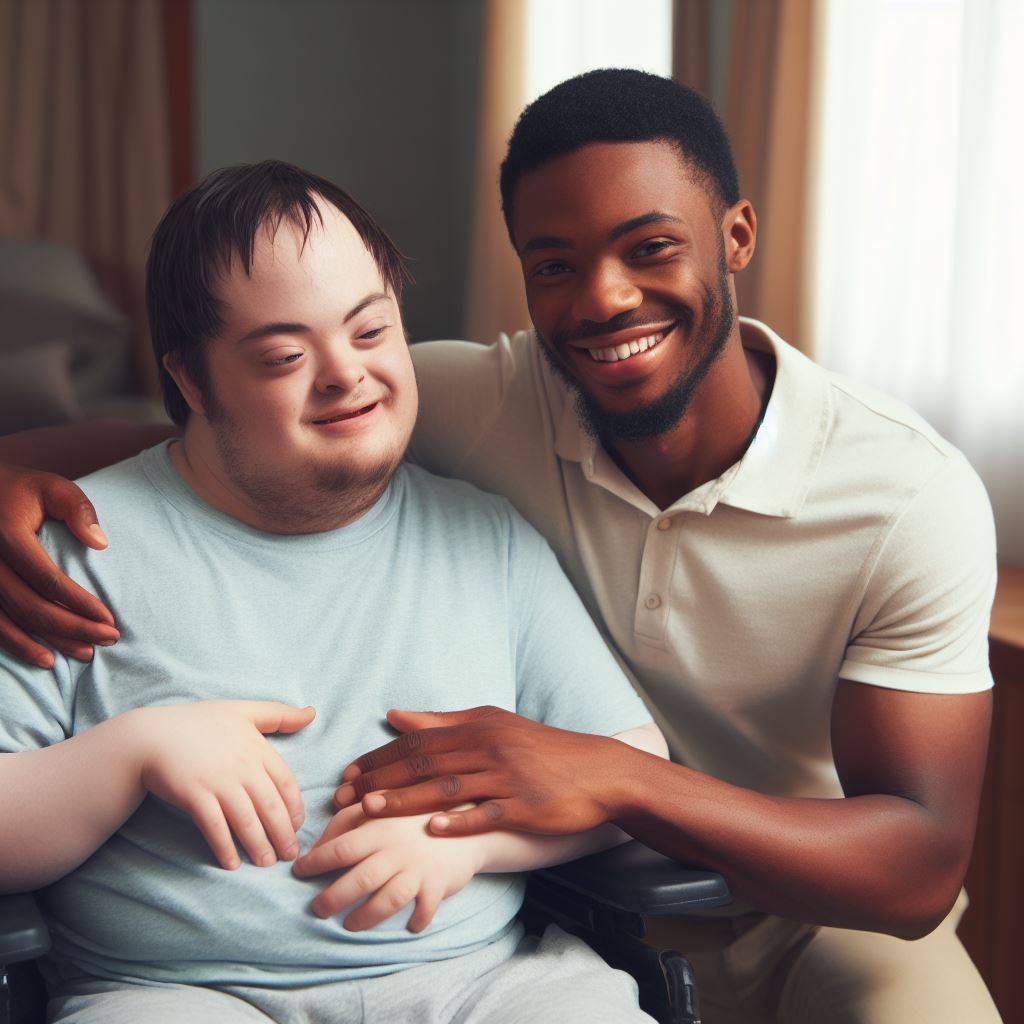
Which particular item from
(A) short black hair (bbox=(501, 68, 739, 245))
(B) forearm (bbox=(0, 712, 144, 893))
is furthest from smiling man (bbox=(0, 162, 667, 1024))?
(A) short black hair (bbox=(501, 68, 739, 245))

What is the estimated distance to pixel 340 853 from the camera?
1066mm

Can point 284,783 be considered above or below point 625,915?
above

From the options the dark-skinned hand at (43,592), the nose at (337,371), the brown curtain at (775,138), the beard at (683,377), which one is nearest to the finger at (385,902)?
the dark-skinned hand at (43,592)

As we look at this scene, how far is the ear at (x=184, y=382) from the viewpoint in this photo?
4.07 ft

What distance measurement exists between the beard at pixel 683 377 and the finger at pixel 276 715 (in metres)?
0.51

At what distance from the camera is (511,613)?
52.1 inches

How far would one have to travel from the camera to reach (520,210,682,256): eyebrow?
4.26 feet

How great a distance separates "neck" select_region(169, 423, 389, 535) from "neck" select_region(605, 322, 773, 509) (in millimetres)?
356

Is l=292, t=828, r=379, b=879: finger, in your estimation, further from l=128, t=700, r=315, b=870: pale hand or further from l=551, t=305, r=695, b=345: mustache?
l=551, t=305, r=695, b=345: mustache

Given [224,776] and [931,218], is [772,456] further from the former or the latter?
[931,218]

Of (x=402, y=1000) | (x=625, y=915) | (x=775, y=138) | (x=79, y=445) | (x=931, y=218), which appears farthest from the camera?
(x=775, y=138)

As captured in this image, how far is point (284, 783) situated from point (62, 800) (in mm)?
199

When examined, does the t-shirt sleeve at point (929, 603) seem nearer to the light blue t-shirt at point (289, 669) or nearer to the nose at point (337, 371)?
the light blue t-shirt at point (289, 669)

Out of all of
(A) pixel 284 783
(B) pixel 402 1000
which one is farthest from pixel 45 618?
(B) pixel 402 1000
